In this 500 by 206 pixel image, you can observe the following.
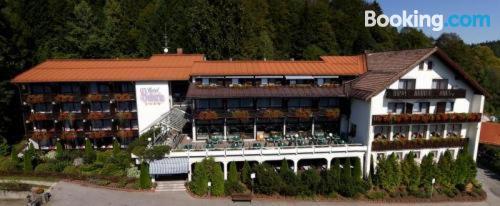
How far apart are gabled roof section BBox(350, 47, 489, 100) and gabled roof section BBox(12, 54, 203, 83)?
19.4 m

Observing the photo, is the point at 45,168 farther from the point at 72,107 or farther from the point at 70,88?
the point at 70,88

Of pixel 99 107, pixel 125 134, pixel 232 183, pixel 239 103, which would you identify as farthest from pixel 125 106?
pixel 232 183

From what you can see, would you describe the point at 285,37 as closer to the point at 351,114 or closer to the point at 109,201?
the point at 351,114

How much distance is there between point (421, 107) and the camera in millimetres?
31797

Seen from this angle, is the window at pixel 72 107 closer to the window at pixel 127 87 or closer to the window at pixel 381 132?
the window at pixel 127 87

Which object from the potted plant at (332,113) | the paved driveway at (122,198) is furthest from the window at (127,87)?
the potted plant at (332,113)

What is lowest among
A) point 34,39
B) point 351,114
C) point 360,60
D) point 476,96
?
point 351,114

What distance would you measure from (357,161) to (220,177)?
13.5 meters

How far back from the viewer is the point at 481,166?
3656 cm

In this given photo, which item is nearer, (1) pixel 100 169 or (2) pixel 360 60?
(1) pixel 100 169

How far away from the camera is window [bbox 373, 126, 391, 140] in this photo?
1229 inches

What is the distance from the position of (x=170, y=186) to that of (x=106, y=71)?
1624 cm

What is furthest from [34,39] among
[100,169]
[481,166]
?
[481,166]

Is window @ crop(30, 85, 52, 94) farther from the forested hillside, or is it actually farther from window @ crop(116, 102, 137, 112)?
window @ crop(116, 102, 137, 112)
